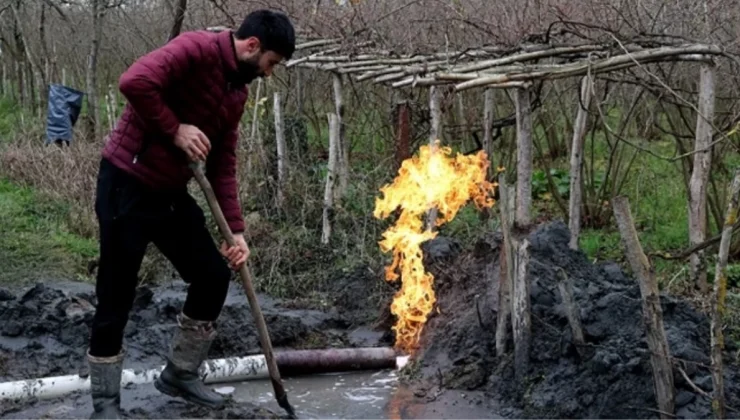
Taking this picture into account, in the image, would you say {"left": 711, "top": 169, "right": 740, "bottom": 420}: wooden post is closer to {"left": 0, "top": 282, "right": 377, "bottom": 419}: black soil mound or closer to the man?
the man

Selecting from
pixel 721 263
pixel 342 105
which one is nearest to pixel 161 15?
pixel 342 105

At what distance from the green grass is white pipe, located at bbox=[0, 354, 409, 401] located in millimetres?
3911

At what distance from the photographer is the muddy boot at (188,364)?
17.2 feet

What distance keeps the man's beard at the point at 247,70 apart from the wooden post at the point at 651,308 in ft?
6.19

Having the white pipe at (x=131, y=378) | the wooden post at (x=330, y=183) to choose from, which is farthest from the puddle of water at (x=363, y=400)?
the wooden post at (x=330, y=183)

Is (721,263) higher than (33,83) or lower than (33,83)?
lower

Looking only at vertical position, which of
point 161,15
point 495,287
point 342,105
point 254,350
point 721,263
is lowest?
point 254,350

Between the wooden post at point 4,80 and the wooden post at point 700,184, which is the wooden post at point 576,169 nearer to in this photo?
the wooden post at point 700,184

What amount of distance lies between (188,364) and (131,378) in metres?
0.89

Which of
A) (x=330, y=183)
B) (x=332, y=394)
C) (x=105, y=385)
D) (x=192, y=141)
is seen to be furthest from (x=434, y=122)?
(x=105, y=385)

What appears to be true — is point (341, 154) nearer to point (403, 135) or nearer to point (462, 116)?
point (403, 135)

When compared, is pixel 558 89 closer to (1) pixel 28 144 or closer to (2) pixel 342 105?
(2) pixel 342 105

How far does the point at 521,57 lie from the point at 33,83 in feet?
57.9

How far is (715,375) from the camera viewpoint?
4.43 metres
